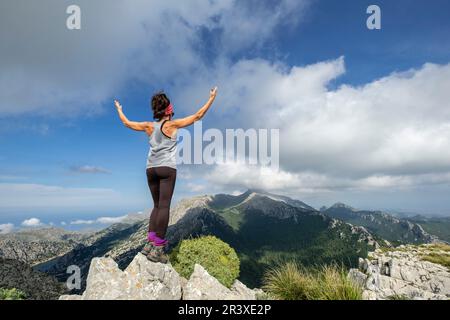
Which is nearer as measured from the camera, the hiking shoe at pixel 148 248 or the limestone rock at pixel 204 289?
the limestone rock at pixel 204 289

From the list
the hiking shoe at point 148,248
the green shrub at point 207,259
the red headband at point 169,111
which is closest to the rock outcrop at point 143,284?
the hiking shoe at point 148,248

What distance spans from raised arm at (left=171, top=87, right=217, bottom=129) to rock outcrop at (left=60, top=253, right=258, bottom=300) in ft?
14.0

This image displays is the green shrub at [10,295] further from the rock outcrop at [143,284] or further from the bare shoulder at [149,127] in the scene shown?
the bare shoulder at [149,127]

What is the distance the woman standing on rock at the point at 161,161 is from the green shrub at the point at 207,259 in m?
2.25

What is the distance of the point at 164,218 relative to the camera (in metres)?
8.23

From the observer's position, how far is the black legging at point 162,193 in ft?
26.8

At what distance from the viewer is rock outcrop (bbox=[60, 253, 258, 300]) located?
8203mm

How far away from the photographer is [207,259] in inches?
448

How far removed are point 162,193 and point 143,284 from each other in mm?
2788

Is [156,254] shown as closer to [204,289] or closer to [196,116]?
[204,289]

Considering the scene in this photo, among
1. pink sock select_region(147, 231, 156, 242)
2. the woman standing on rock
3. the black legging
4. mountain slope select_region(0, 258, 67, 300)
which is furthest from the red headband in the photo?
mountain slope select_region(0, 258, 67, 300)

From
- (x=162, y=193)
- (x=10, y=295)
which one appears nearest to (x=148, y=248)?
(x=162, y=193)

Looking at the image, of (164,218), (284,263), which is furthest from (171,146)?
(284,263)
